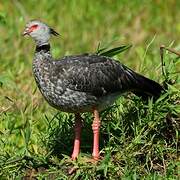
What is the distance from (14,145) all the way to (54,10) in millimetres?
3876

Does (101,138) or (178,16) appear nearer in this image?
(101,138)

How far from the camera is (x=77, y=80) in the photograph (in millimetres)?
5238

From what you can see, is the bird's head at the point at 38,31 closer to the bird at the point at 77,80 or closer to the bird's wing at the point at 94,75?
the bird at the point at 77,80

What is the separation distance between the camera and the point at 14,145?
609 centimetres

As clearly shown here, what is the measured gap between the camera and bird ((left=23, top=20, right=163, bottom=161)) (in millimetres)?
5219

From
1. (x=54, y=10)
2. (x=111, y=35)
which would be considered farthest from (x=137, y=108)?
(x=54, y=10)

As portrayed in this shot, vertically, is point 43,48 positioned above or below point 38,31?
below

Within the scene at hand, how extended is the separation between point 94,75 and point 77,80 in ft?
0.54

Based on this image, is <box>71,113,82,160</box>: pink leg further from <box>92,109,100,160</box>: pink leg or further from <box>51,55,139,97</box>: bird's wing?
<box>51,55,139,97</box>: bird's wing

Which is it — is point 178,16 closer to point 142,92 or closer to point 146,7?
point 146,7

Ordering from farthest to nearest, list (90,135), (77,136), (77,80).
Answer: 1. (90,135)
2. (77,136)
3. (77,80)

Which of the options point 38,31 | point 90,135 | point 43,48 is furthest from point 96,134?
point 38,31

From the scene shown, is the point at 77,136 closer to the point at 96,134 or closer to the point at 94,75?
the point at 96,134

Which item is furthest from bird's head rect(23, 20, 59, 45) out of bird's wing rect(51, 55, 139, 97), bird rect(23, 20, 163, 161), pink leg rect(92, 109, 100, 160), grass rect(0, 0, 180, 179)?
pink leg rect(92, 109, 100, 160)
